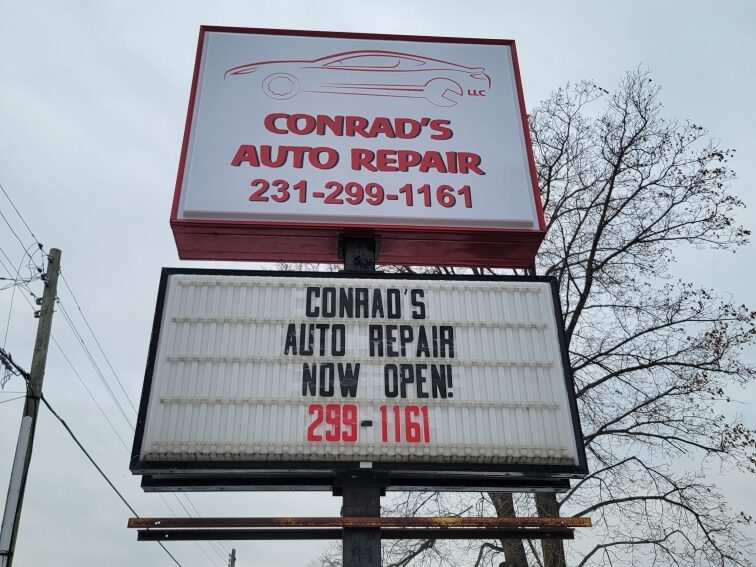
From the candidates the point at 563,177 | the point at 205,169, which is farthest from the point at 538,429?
the point at 563,177

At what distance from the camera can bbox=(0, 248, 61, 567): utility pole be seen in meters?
9.75

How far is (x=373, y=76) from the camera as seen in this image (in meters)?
8.68

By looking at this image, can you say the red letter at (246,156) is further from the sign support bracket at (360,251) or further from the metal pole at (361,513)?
the metal pole at (361,513)

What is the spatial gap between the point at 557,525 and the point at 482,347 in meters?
1.63

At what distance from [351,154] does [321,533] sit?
408 cm

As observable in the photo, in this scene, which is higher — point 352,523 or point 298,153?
point 298,153

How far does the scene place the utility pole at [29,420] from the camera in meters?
9.75

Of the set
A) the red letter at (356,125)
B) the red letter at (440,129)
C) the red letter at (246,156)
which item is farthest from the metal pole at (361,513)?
the red letter at (440,129)

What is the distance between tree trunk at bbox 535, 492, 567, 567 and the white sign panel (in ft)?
19.5

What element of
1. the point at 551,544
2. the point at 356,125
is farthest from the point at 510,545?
the point at 356,125

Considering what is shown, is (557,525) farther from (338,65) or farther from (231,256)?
(338,65)

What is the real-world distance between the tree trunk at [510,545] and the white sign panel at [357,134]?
7.06m

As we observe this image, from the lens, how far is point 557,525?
5.73m

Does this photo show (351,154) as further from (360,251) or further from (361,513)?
(361,513)
